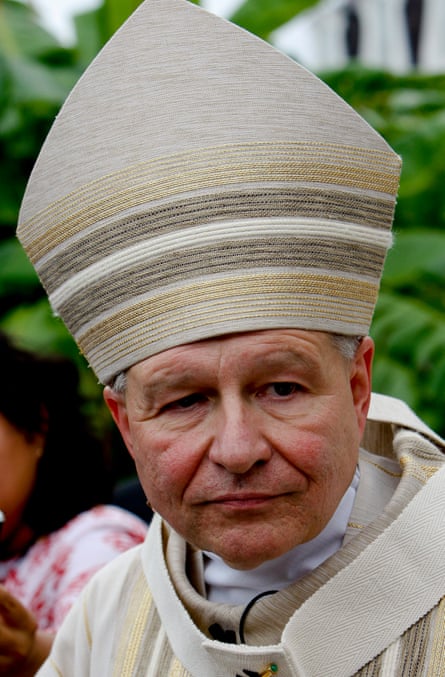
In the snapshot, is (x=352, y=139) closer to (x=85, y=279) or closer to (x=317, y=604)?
(x=85, y=279)

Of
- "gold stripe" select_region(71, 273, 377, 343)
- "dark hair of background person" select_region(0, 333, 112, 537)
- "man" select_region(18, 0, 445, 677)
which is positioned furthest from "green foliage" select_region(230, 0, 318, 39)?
"gold stripe" select_region(71, 273, 377, 343)

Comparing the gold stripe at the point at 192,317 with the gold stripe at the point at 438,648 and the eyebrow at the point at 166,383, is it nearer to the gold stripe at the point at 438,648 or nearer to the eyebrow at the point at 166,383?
the eyebrow at the point at 166,383

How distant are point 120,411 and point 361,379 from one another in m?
0.42

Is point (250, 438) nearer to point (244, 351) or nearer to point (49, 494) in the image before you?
point (244, 351)

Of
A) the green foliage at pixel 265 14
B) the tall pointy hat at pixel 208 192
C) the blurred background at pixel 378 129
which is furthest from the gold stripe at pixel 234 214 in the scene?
the green foliage at pixel 265 14

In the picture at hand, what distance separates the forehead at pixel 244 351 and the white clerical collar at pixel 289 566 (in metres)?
0.32

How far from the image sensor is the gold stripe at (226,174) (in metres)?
1.59

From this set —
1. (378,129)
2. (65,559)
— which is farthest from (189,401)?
(378,129)

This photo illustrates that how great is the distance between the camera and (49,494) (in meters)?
2.95

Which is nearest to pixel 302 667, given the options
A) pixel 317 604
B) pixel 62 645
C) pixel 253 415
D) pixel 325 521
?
pixel 317 604

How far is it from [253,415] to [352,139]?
1.64ft

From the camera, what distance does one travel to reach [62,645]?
209cm

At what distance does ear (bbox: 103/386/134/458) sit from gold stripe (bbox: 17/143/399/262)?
29 cm

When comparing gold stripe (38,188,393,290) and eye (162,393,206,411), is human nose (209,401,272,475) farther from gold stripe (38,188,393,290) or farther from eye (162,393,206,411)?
gold stripe (38,188,393,290)
